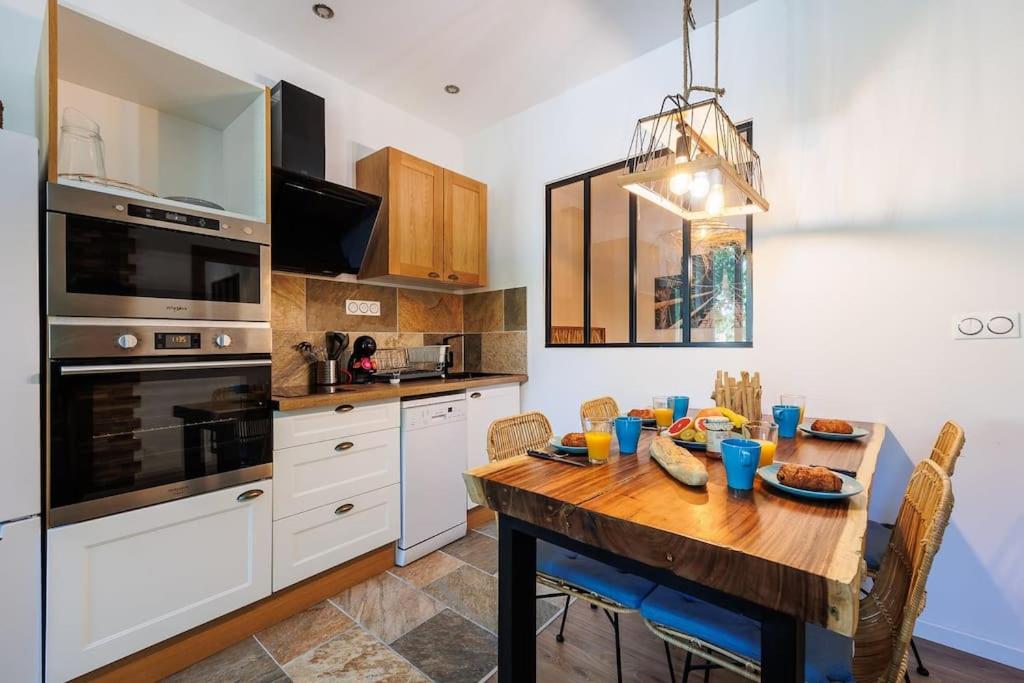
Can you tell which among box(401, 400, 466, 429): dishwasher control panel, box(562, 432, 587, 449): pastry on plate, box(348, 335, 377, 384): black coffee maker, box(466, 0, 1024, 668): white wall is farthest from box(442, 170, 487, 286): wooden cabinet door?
box(562, 432, 587, 449): pastry on plate

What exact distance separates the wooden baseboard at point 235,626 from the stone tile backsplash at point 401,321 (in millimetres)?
1088

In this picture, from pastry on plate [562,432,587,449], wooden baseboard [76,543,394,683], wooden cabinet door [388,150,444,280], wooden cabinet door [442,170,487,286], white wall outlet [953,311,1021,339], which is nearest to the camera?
pastry on plate [562,432,587,449]

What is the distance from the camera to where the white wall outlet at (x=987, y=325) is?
1702 mm

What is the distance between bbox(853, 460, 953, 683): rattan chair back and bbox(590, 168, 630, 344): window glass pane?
2056 mm

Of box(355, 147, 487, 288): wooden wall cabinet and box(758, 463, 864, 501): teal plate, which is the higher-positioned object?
box(355, 147, 487, 288): wooden wall cabinet

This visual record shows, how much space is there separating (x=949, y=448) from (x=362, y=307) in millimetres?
2902

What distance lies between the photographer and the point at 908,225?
1.90 meters

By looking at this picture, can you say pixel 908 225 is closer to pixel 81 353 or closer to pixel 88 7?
pixel 81 353

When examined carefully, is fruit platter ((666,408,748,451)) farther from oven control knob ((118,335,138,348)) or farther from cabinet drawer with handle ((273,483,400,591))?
oven control knob ((118,335,138,348))

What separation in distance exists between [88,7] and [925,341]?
12.6 feet

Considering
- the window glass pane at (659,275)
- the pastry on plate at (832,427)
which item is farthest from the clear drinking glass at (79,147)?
the pastry on plate at (832,427)

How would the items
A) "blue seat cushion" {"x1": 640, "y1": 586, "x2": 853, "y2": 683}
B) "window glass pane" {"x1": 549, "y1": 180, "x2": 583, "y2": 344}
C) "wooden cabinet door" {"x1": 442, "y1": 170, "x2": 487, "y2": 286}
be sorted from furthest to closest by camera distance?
"window glass pane" {"x1": 549, "y1": 180, "x2": 583, "y2": 344}, "wooden cabinet door" {"x1": 442, "y1": 170, "x2": 487, "y2": 286}, "blue seat cushion" {"x1": 640, "y1": 586, "x2": 853, "y2": 683}

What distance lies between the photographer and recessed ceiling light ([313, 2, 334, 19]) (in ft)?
7.25

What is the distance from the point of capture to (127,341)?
157cm
